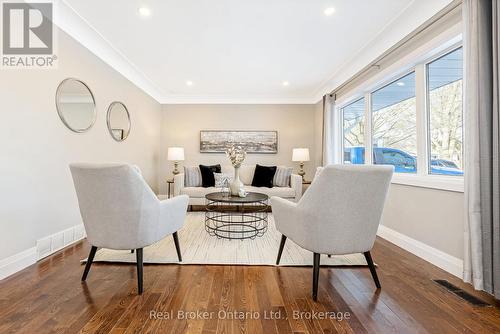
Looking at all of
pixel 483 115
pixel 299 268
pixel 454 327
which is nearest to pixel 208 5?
pixel 483 115

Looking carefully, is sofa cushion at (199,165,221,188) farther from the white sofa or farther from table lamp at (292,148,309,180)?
table lamp at (292,148,309,180)

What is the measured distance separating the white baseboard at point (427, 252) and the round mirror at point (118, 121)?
4028mm

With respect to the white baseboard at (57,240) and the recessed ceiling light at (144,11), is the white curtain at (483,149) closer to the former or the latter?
the recessed ceiling light at (144,11)

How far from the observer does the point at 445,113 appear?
7.83ft

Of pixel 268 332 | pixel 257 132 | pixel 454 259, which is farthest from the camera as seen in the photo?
pixel 257 132

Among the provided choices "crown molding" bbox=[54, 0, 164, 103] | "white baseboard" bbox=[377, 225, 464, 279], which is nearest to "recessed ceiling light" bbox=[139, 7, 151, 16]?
"crown molding" bbox=[54, 0, 164, 103]

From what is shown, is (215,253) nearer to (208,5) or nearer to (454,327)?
(454,327)

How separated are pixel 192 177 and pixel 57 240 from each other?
8.06 ft

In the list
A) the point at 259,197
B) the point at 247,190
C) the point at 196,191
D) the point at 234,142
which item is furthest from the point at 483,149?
the point at 234,142

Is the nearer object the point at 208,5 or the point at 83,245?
the point at 208,5

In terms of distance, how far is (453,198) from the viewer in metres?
2.12

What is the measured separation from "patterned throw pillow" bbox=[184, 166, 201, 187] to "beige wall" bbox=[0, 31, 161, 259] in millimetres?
1547

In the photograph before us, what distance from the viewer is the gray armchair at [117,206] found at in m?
1.68

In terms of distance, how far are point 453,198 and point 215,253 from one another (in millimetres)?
2271
